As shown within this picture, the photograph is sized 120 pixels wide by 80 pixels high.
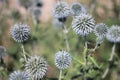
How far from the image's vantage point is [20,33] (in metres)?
2.53

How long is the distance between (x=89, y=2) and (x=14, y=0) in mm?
1734

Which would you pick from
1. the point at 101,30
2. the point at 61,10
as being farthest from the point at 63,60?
the point at 61,10

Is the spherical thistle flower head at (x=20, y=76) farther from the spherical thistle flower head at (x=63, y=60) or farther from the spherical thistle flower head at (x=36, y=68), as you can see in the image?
the spherical thistle flower head at (x=63, y=60)

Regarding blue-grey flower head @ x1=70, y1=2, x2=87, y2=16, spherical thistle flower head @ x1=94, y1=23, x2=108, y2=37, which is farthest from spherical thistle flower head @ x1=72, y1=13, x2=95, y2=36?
blue-grey flower head @ x1=70, y1=2, x2=87, y2=16

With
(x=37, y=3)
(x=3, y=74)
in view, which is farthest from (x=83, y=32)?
(x=37, y=3)

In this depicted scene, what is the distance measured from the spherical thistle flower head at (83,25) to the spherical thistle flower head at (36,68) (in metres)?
0.45

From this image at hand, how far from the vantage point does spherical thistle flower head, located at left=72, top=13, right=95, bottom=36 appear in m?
2.46

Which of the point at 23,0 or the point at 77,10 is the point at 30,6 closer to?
the point at 23,0

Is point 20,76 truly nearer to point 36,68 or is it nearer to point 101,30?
point 36,68

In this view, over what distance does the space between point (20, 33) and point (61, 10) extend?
494mm

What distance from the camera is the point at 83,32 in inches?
97.3

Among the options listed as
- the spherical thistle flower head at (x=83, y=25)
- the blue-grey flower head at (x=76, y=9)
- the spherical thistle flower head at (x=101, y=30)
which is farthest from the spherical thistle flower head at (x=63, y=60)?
the blue-grey flower head at (x=76, y=9)

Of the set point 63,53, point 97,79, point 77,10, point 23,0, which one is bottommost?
point 97,79

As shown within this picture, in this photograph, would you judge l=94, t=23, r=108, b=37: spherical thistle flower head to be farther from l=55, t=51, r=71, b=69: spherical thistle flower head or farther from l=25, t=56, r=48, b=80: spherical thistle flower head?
l=25, t=56, r=48, b=80: spherical thistle flower head
